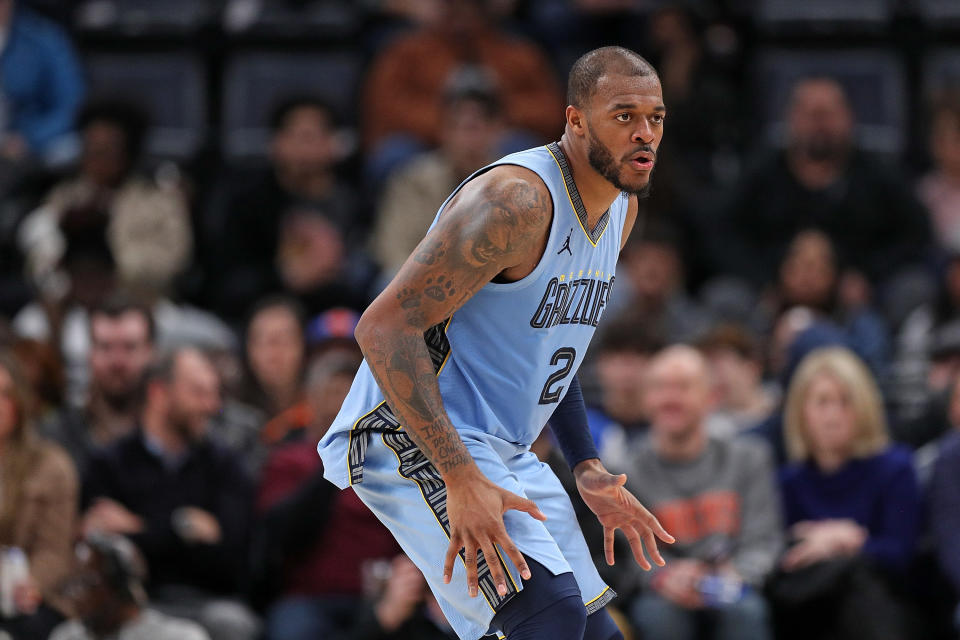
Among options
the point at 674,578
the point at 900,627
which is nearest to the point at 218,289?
the point at 674,578

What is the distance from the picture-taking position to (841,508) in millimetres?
7020

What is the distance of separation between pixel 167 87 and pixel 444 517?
7.55 m

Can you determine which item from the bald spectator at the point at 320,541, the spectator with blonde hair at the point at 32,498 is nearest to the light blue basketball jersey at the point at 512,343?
the bald spectator at the point at 320,541

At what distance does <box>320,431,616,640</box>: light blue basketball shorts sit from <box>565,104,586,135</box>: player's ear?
88cm

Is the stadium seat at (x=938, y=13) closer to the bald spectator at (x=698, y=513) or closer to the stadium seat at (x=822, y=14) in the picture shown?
the stadium seat at (x=822, y=14)

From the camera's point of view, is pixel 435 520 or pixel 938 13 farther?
pixel 938 13

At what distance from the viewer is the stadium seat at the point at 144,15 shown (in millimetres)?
10688

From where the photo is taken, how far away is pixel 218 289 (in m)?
9.52

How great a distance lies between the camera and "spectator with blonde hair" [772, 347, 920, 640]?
6.59 meters

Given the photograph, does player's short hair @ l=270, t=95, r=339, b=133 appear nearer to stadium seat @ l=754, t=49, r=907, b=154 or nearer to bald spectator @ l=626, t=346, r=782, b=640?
stadium seat @ l=754, t=49, r=907, b=154

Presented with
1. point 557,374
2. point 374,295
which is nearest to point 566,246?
point 557,374

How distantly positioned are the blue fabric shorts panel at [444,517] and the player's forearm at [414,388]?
194 mm

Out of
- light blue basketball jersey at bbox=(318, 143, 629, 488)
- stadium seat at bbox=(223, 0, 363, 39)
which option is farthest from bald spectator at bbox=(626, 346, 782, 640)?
stadium seat at bbox=(223, 0, 363, 39)

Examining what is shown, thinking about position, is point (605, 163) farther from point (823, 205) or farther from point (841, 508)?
point (823, 205)
